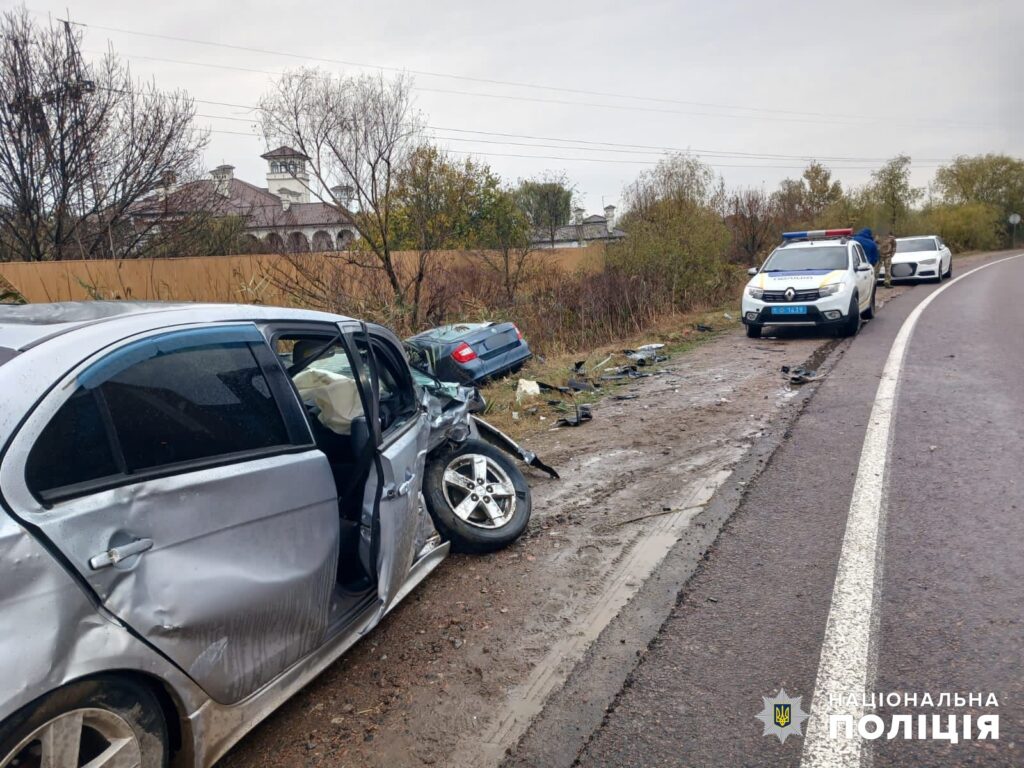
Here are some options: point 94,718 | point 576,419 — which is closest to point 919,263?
point 576,419

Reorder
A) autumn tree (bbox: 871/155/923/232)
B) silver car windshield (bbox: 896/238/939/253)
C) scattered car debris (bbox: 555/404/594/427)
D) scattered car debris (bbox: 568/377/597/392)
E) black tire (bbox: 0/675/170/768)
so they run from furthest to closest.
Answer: autumn tree (bbox: 871/155/923/232)
silver car windshield (bbox: 896/238/939/253)
scattered car debris (bbox: 568/377/597/392)
scattered car debris (bbox: 555/404/594/427)
black tire (bbox: 0/675/170/768)

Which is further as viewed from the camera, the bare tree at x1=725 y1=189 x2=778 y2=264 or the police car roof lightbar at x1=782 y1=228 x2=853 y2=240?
the bare tree at x1=725 y1=189 x2=778 y2=264

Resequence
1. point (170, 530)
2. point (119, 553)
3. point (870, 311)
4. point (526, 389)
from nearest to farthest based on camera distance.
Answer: point (119, 553)
point (170, 530)
point (526, 389)
point (870, 311)

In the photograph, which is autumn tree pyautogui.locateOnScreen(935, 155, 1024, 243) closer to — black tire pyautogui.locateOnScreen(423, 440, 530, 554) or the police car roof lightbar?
the police car roof lightbar

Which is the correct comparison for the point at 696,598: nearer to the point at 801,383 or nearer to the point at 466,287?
the point at 801,383

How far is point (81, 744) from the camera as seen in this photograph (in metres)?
2.10

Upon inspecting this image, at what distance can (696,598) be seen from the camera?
12.8 ft

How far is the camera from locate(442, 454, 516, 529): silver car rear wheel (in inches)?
184

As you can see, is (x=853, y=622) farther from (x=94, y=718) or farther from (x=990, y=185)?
(x=990, y=185)

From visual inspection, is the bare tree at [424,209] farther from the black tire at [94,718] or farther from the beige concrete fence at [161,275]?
the black tire at [94,718]

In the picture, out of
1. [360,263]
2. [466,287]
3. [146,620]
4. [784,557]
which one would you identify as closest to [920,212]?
[466,287]

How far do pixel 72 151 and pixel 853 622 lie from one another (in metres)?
21.3

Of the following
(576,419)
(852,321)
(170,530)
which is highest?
(170,530)

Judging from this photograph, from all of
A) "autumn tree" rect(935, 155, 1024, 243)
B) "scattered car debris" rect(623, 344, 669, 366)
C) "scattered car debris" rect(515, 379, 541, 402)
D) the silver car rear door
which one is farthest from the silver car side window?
"autumn tree" rect(935, 155, 1024, 243)
